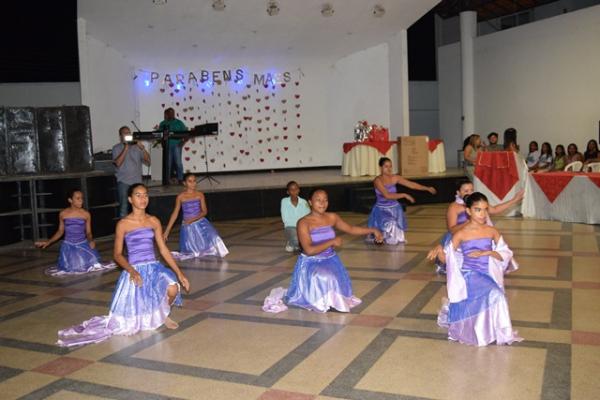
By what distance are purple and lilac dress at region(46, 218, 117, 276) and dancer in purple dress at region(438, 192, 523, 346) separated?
14.9 feet

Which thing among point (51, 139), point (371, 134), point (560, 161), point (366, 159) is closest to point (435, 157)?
point (371, 134)

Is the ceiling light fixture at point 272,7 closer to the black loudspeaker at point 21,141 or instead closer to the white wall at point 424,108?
the black loudspeaker at point 21,141

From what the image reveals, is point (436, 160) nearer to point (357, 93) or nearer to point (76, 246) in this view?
point (357, 93)

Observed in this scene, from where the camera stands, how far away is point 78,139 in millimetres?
9164

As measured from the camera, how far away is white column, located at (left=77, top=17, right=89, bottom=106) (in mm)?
10961

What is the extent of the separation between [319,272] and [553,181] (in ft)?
19.2

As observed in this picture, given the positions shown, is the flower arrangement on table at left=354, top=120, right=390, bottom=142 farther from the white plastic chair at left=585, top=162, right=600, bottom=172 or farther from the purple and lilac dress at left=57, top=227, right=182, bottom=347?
the purple and lilac dress at left=57, top=227, right=182, bottom=347

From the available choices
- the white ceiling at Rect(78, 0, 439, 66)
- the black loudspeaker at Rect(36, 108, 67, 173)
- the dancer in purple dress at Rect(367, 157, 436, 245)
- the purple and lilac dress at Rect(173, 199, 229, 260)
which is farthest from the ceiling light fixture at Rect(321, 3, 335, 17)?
the purple and lilac dress at Rect(173, 199, 229, 260)

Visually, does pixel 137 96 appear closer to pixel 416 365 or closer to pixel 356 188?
pixel 356 188

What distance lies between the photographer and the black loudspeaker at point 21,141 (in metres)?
8.80

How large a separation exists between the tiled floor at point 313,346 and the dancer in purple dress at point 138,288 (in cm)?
14

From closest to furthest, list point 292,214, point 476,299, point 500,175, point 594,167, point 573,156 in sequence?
point 476,299 < point 292,214 < point 594,167 < point 500,175 < point 573,156

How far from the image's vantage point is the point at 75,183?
9.02m

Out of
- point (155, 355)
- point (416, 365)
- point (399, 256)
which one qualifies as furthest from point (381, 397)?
point (399, 256)
